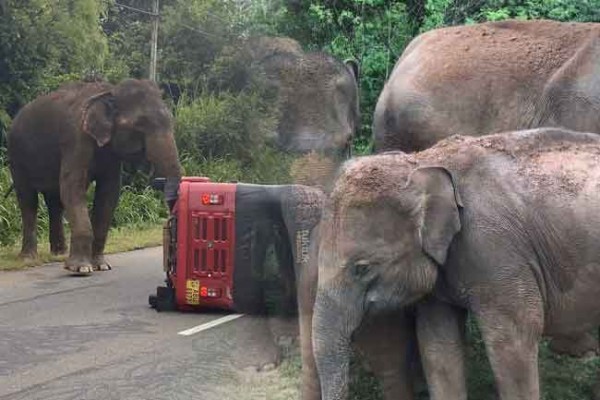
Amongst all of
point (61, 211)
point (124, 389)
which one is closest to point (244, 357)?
point (124, 389)

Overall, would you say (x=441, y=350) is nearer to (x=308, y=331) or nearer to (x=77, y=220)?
(x=308, y=331)

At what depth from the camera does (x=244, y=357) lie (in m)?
5.86

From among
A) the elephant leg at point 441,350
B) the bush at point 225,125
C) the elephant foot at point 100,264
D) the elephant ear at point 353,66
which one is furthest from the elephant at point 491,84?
the elephant foot at point 100,264

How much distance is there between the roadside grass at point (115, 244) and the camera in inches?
410

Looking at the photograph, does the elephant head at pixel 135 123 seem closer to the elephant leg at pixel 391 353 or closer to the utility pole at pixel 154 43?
the utility pole at pixel 154 43

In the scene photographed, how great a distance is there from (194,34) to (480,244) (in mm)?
6126

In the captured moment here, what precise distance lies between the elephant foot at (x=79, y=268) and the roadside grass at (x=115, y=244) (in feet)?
2.19

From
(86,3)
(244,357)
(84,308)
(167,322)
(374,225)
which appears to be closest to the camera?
(374,225)

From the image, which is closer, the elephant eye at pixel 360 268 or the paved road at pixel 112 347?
the elephant eye at pixel 360 268

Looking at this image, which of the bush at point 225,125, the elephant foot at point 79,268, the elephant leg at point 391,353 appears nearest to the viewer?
Answer: the elephant leg at point 391,353

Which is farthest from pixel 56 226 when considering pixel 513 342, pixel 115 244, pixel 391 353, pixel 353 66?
pixel 513 342

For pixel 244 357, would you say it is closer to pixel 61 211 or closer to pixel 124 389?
pixel 124 389

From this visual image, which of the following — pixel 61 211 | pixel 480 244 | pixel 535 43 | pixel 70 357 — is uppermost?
pixel 535 43

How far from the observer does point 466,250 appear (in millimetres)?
3857
